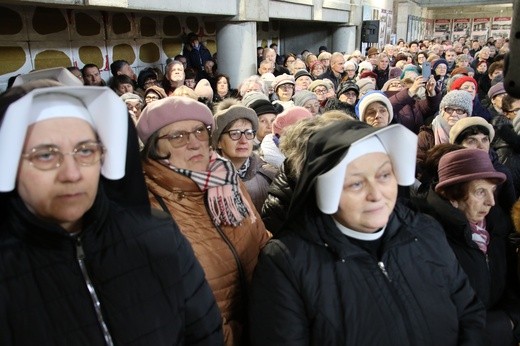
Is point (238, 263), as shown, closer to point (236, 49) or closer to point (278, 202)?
point (278, 202)

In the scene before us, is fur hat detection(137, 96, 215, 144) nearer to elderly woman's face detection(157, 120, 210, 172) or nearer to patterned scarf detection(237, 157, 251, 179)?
elderly woman's face detection(157, 120, 210, 172)

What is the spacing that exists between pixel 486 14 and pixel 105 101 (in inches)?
1240

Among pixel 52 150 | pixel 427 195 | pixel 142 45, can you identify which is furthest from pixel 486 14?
pixel 52 150

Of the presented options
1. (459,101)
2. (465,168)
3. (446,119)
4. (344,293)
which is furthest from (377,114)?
(344,293)

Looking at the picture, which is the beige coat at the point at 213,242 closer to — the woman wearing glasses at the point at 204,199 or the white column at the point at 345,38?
the woman wearing glasses at the point at 204,199

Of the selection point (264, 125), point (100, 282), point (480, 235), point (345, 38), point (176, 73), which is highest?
point (345, 38)

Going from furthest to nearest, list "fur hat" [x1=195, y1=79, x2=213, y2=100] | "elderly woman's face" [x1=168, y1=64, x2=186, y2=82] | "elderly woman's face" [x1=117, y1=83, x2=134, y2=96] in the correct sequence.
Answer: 1. "elderly woman's face" [x1=168, y1=64, x2=186, y2=82]
2. "fur hat" [x1=195, y1=79, x2=213, y2=100]
3. "elderly woman's face" [x1=117, y1=83, x2=134, y2=96]

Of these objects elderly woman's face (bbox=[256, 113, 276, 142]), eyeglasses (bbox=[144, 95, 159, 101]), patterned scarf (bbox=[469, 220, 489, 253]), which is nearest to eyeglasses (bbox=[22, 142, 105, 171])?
patterned scarf (bbox=[469, 220, 489, 253])

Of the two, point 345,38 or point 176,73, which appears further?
point 345,38

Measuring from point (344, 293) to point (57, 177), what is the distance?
98cm

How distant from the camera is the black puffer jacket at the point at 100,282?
110 cm

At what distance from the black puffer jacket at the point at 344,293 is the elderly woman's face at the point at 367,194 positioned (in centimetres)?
8

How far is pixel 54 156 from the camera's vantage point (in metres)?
1.10

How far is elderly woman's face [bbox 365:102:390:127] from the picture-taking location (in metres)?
3.64
